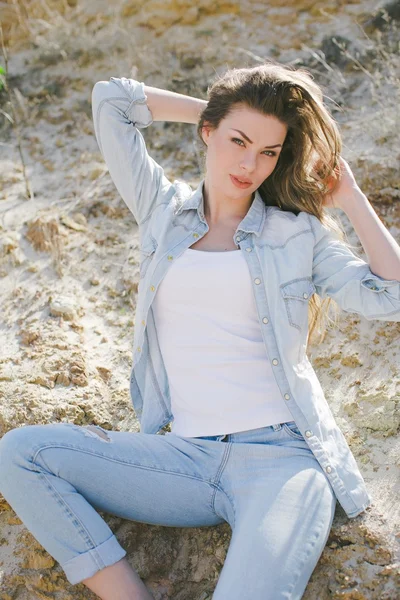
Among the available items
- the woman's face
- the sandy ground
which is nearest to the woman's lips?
the woman's face

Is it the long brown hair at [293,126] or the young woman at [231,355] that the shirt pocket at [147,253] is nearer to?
the young woman at [231,355]

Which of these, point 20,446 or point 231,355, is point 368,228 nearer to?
point 231,355

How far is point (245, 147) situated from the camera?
2.81 m

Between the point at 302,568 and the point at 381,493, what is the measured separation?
0.57 m

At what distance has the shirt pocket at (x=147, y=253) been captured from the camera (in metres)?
2.95

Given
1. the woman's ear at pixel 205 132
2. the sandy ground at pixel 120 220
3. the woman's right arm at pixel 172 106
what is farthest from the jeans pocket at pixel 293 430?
the woman's right arm at pixel 172 106

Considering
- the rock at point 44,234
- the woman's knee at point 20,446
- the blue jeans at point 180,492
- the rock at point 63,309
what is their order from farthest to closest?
1. the rock at point 44,234
2. the rock at point 63,309
3. the woman's knee at point 20,446
4. the blue jeans at point 180,492

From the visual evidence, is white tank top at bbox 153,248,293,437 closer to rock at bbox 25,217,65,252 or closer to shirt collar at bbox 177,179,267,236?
shirt collar at bbox 177,179,267,236

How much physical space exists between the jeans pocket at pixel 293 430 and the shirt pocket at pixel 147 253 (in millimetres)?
815

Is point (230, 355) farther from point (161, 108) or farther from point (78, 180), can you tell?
point (78, 180)

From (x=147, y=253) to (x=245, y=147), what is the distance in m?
0.57

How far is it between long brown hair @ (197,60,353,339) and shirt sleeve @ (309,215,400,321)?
0.33 ft

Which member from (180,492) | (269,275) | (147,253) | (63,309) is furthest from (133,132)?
(180,492)

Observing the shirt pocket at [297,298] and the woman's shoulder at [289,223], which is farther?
the woman's shoulder at [289,223]
